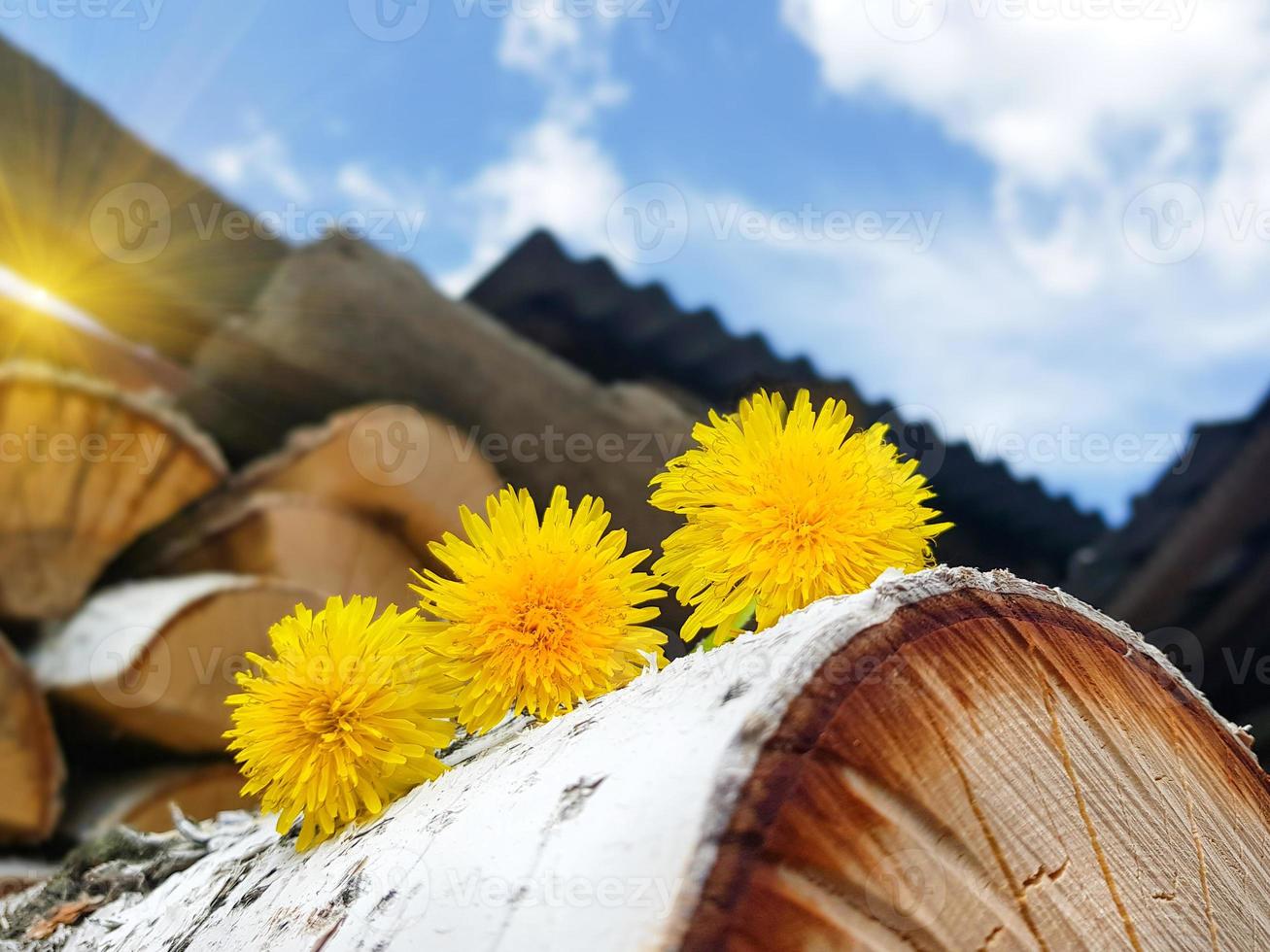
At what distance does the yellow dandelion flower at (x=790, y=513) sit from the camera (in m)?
0.58

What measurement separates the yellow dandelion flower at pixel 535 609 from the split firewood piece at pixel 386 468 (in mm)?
1095

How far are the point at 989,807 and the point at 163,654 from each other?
125 centimetres

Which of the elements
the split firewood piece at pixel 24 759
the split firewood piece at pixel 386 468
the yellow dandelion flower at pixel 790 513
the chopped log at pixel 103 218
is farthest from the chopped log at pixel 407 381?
the yellow dandelion flower at pixel 790 513

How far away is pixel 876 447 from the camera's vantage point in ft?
2.03

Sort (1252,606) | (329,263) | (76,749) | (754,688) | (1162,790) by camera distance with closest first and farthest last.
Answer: (754,688) → (1162,790) → (76,749) → (329,263) → (1252,606)

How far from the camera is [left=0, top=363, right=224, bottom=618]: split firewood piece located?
4.65 ft

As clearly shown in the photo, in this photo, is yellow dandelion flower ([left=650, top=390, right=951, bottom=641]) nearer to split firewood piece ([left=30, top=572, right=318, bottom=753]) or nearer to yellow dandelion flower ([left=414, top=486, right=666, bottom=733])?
yellow dandelion flower ([left=414, top=486, right=666, bottom=733])

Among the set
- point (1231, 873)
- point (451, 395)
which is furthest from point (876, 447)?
point (451, 395)

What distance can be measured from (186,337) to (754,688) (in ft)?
6.22

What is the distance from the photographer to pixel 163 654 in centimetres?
135

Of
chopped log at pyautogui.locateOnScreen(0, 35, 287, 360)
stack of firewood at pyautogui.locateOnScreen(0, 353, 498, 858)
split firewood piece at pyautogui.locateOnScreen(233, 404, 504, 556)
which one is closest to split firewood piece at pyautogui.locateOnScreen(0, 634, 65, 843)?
stack of firewood at pyautogui.locateOnScreen(0, 353, 498, 858)

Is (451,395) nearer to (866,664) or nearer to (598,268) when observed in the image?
(598,268)

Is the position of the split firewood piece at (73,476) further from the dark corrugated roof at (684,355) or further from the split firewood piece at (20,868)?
the dark corrugated roof at (684,355)

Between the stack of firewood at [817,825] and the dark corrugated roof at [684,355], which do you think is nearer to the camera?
the stack of firewood at [817,825]
